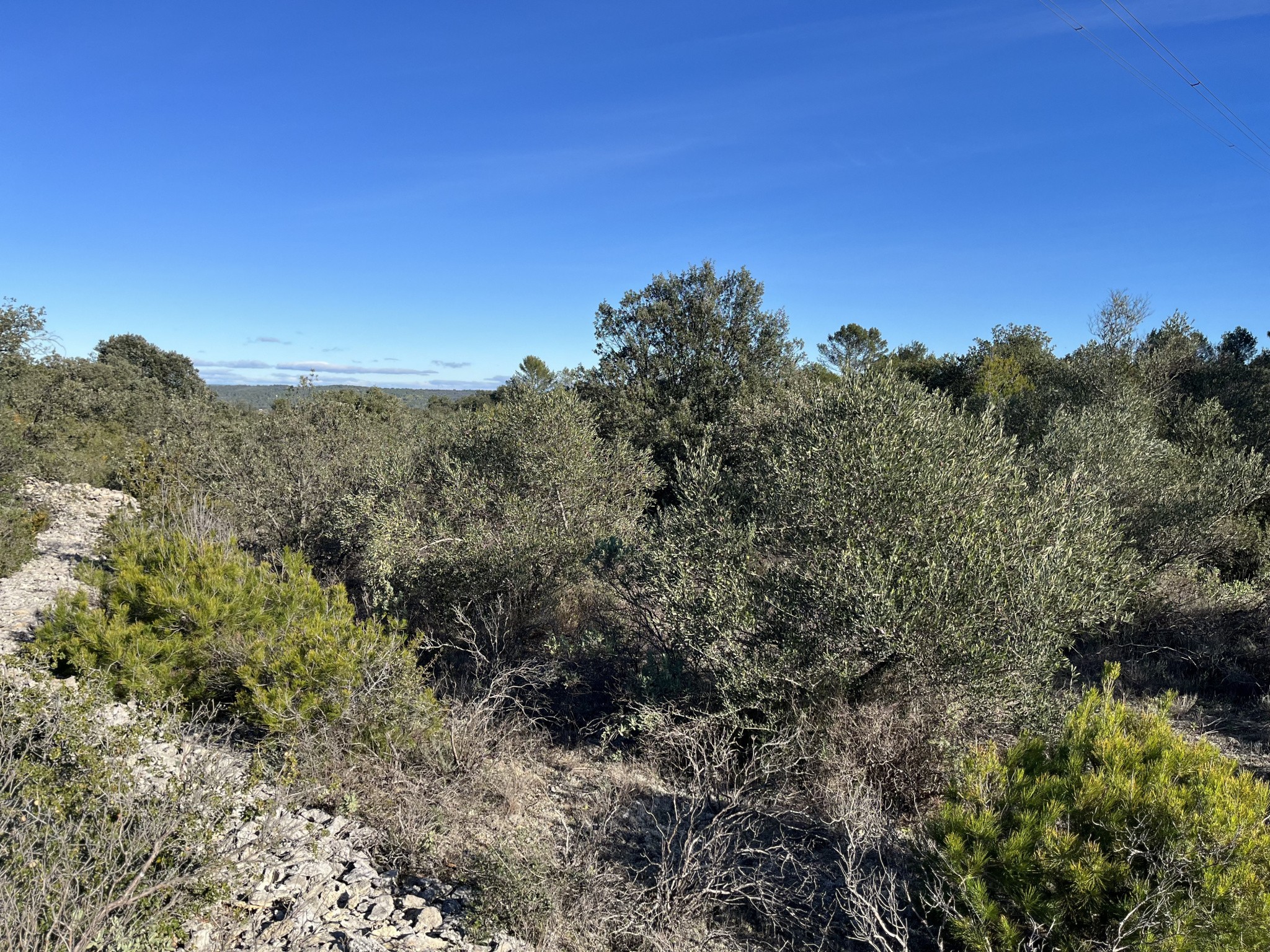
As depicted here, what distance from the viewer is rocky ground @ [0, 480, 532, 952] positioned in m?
4.09

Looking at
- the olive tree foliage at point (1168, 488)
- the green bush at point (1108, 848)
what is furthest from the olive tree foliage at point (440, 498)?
the olive tree foliage at point (1168, 488)

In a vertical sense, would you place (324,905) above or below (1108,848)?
below

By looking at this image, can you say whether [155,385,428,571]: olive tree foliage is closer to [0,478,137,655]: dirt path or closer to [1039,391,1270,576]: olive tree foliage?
[0,478,137,655]: dirt path

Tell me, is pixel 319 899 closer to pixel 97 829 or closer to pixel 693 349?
pixel 97 829

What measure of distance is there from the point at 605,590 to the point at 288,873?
17.5 feet

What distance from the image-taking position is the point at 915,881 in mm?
4832

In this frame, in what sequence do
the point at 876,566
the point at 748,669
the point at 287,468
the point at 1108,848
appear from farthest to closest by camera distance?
the point at 287,468, the point at 748,669, the point at 876,566, the point at 1108,848

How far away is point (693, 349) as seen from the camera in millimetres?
18594

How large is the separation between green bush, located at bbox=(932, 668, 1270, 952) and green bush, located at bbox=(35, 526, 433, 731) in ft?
15.5

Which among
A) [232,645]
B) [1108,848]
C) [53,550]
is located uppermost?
[1108,848]

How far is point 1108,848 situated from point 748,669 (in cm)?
293

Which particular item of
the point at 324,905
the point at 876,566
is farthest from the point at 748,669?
the point at 324,905

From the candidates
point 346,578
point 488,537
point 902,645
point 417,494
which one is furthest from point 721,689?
point 346,578

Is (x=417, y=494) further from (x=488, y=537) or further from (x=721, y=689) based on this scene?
(x=721, y=689)
